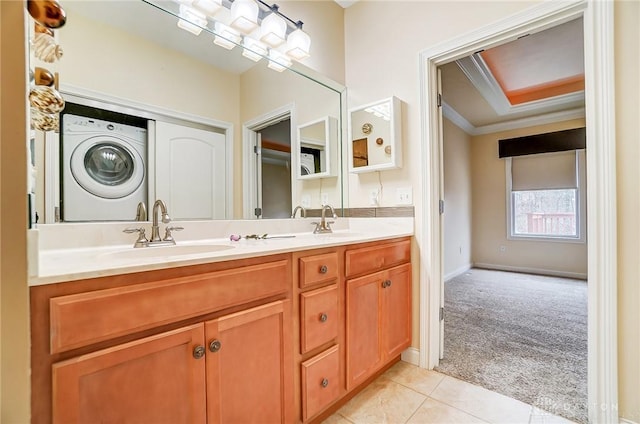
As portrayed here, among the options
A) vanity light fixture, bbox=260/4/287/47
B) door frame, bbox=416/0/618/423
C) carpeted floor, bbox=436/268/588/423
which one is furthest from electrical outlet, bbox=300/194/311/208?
door frame, bbox=416/0/618/423

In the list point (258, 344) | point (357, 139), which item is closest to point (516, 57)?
point (357, 139)

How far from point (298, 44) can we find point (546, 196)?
4527mm

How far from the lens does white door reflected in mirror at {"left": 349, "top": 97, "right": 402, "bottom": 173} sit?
1.82 m

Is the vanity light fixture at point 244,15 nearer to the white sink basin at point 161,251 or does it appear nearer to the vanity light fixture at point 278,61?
the vanity light fixture at point 278,61

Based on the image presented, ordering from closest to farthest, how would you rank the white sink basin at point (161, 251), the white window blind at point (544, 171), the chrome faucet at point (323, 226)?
the white sink basin at point (161, 251) → the chrome faucet at point (323, 226) → the white window blind at point (544, 171)

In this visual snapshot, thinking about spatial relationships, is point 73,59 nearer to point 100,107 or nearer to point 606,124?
point 100,107

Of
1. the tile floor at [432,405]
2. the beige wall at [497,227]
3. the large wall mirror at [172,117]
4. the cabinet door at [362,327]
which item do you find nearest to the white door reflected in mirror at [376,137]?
the large wall mirror at [172,117]

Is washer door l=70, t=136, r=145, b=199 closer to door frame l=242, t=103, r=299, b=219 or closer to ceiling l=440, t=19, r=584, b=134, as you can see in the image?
door frame l=242, t=103, r=299, b=219

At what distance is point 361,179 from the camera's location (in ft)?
6.95

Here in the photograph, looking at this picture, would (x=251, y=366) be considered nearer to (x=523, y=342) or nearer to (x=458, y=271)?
(x=523, y=342)

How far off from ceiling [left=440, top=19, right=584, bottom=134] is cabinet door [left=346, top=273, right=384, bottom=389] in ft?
6.97

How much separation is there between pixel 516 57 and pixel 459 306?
2.58 m

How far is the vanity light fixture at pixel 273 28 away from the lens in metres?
1.67

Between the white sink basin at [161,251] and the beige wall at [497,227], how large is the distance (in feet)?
15.8
